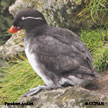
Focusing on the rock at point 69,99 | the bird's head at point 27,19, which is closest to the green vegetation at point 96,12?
the bird's head at point 27,19

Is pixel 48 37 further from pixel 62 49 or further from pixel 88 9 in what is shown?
pixel 88 9

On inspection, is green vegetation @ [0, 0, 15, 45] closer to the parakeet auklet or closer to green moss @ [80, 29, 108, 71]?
green moss @ [80, 29, 108, 71]

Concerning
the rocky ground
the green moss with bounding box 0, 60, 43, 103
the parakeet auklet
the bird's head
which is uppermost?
the bird's head

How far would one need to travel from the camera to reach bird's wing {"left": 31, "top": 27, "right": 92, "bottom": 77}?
3.96m

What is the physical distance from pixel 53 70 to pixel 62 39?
Result: 47 cm

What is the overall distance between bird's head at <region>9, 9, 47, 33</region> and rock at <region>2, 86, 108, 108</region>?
1.10 metres

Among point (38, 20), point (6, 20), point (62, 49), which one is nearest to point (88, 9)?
point (38, 20)

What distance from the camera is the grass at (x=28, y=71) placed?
16.4 ft

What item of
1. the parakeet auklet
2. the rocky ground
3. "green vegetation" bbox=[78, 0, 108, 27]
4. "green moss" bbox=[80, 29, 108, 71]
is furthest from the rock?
"green vegetation" bbox=[78, 0, 108, 27]

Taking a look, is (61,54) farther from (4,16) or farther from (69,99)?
(4,16)

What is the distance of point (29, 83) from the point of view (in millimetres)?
5410

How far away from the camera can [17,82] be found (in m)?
5.46

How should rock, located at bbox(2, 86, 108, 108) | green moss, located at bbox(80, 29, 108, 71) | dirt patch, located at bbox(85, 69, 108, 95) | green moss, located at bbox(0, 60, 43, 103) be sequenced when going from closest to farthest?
rock, located at bbox(2, 86, 108, 108) → dirt patch, located at bbox(85, 69, 108, 95) → green moss, located at bbox(80, 29, 108, 71) → green moss, located at bbox(0, 60, 43, 103)

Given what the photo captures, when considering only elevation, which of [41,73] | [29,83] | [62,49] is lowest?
[29,83]
